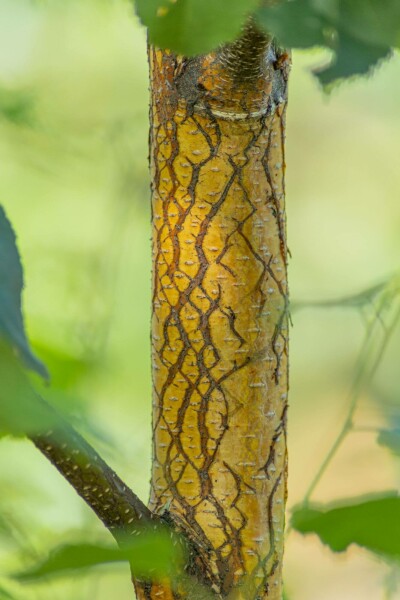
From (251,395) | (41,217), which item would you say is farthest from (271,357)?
(41,217)

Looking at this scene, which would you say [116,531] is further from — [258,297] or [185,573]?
[258,297]

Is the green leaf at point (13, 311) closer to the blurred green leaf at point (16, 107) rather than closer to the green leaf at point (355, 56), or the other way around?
the green leaf at point (355, 56)

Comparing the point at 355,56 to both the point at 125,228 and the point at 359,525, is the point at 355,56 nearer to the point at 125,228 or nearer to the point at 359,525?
the point at 359,525

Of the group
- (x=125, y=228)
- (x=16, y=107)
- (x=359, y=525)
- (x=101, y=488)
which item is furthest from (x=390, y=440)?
(x=125, y=228)

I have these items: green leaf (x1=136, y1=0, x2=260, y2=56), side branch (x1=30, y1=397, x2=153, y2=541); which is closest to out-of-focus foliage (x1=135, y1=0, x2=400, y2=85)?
green leaf (x1=136, y1=0, x2=260, y2=56)

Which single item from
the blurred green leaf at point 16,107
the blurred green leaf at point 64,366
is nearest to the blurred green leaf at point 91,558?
the blurred green leaf at point 64,366

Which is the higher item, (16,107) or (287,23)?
(16,107)
